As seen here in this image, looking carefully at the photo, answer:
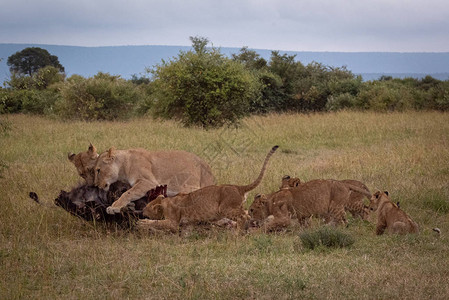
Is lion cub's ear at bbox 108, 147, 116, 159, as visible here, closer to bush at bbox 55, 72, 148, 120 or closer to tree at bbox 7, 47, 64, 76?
bush at bbox 55, 72, 148, 120

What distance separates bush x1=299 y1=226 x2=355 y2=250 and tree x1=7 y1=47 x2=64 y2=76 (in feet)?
188

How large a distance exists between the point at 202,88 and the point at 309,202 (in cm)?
1519

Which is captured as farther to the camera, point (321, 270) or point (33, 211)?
point (33, 211)

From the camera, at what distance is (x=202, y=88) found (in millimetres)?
22812

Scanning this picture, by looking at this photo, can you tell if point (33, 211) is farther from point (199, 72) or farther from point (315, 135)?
point (199, 72)

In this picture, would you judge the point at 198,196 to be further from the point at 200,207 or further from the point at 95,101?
the point at 95,101

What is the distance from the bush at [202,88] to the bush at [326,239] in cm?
1552

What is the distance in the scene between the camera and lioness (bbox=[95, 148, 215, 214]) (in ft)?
27.1

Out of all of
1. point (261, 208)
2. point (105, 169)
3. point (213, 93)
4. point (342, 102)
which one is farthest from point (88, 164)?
point (342, 102)

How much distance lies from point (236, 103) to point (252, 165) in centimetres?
1101

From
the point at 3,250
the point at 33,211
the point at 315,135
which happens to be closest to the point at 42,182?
the point at 33,211

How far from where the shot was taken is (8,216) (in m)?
8.55

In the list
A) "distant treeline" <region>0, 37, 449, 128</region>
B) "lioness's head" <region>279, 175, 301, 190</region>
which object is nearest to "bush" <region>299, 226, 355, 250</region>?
"lioness's head" <region>279, 175, 301, 190</region>

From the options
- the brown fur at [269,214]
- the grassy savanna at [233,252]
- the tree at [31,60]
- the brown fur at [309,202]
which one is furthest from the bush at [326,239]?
the tree at [31,60]
